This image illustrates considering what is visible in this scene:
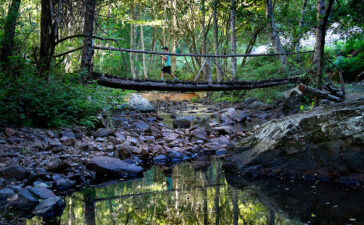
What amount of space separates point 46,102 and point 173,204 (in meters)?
2.84

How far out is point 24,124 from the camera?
4.19 m

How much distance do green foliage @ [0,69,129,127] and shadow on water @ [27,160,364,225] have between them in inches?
74.0

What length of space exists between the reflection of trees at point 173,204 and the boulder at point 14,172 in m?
0.61

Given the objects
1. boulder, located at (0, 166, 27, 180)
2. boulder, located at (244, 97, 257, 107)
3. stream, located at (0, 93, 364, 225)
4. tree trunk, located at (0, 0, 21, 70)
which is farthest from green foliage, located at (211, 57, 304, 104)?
boulder, located at (0, 166, 27, 180)

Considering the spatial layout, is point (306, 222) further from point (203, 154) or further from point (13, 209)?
point (203, 154)

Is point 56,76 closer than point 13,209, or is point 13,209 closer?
point 13,209

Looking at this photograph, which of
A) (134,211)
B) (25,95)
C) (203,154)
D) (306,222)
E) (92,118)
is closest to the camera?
(306,222)

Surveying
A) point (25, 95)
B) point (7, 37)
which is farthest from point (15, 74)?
point (7, 37)

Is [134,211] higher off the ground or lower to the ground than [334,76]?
lower

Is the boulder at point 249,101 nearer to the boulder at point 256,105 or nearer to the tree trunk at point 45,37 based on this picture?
the boulder at point 256,105

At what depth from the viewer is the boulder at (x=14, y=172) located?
9.26 ft

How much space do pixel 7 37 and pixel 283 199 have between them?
16.1ft

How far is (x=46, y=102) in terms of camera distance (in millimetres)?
4402

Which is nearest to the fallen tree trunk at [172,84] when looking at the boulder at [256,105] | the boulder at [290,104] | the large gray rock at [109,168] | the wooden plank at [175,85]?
the wooden plank at [175,85]
